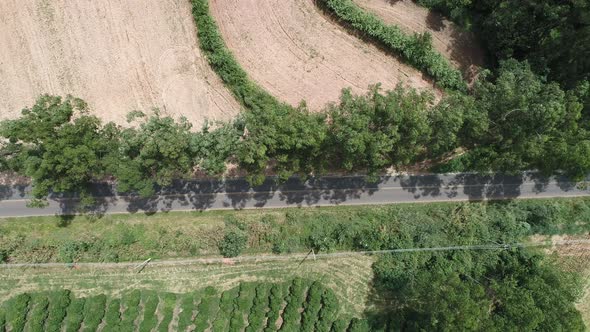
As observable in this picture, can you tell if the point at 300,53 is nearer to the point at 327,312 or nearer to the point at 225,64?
the point at 225,64

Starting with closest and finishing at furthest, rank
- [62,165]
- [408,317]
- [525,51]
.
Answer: [62,165] < [408,317] < [525,51]

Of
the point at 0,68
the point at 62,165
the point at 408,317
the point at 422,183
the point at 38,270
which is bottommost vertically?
the point at 408,317

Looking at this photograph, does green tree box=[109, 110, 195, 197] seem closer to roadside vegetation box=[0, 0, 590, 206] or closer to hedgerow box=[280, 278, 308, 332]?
roadside vegetation box=[0, 0, 590, 206]

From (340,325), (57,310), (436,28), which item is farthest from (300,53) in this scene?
(57,310)

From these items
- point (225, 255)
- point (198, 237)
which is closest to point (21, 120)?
point (198, 237)

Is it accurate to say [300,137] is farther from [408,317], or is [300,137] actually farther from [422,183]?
[408,317]

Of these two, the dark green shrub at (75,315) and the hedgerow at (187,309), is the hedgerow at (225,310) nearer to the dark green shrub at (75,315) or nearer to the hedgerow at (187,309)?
the hedgerow at (187,309)
